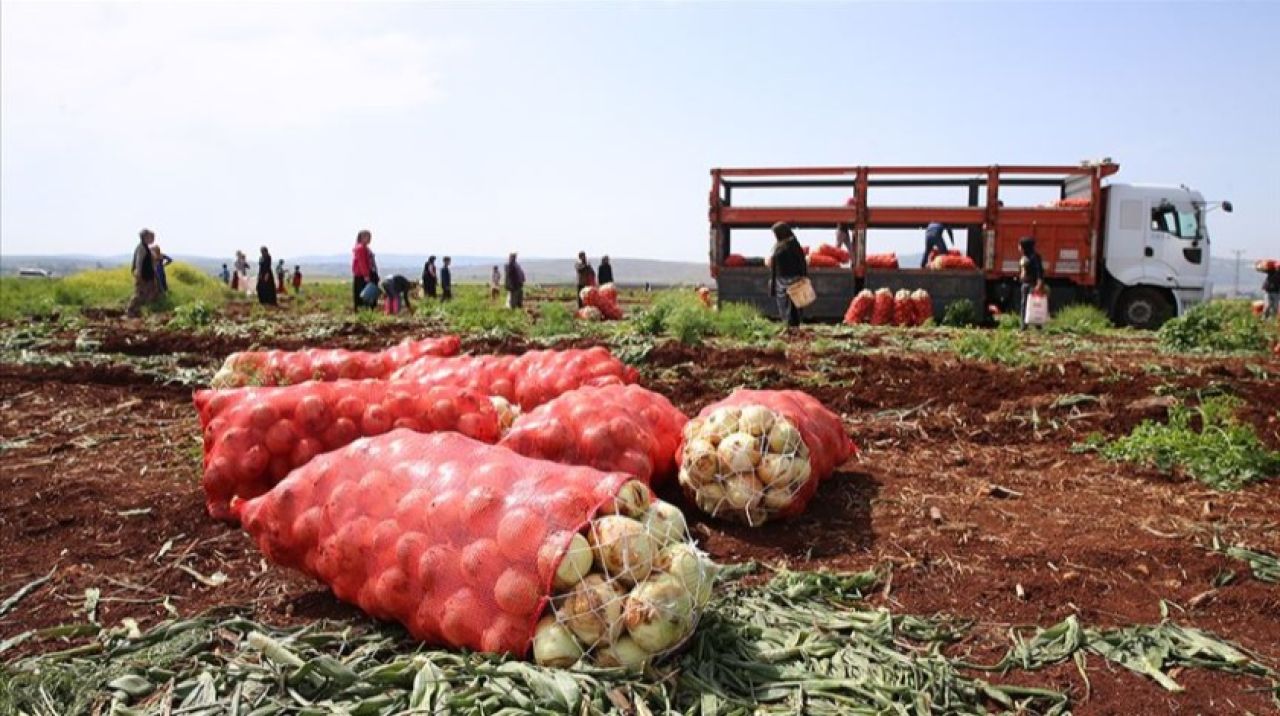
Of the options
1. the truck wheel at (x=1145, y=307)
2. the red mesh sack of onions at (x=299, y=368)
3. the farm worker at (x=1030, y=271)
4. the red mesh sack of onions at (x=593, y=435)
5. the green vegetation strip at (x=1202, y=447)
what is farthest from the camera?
the truck wheel at (x=1145, y=307)

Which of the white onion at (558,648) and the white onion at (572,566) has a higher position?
the white onion at (572,566)

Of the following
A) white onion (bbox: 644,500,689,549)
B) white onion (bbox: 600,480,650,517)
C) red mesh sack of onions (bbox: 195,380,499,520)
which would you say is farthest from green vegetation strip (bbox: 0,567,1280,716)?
red mesh sack of onions (bbox: 195,380,499,520)

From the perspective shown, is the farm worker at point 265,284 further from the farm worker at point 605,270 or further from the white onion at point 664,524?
the white onion at point 664,524

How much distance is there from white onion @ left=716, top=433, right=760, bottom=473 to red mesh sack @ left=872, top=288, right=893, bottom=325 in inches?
482

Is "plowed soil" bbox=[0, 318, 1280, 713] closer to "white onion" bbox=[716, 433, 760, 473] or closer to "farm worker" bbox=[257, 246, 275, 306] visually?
"white onion" bbox=[716, 433, 760, 473]

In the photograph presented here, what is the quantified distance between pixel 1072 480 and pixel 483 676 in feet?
11.0

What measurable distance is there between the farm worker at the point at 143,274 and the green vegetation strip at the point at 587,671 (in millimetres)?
14195

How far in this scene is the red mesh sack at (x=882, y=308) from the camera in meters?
15.6

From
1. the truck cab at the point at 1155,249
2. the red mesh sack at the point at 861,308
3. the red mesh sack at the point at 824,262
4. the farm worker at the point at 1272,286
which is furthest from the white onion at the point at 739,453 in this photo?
the farm worker at the point at 1272,286

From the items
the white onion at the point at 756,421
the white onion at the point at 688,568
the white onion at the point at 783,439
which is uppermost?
the white onion at the point at 756,421

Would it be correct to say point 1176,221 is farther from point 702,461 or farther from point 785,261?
point 702,461

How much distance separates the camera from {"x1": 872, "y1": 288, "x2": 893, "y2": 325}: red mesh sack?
15555 mm

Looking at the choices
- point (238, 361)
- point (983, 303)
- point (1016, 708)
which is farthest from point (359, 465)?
point (983, 303)

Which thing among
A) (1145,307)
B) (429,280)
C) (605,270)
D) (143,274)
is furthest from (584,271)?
(1145,307)
